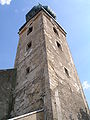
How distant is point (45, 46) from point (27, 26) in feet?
15.7

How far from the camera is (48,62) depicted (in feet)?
23.4

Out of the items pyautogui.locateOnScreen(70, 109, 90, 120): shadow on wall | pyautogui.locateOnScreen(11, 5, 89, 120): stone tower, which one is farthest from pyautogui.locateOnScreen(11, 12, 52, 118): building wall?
pyautogui.locateOnScreen(70, 109, 90, 120): shadow on wall

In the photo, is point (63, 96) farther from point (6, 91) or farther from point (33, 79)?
point (6, 91)

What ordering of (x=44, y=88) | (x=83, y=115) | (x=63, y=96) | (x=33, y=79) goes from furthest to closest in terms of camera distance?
(x=33, y=79)
(x=83, y=115)
(x=63, y=96)
(x=44, y=88)

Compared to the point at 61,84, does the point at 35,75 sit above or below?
above

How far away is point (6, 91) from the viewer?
7746 millimetres

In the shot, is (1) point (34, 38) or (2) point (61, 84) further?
(1) point (34, 38)

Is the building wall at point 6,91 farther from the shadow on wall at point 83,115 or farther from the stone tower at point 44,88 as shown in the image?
the shadow on wall at point 83,115

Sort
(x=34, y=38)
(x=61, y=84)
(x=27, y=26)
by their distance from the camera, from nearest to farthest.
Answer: (x=61, y=84) < (x=34, y=38) < (x=27, y=26)

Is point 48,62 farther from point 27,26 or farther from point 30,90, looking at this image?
point 27,26

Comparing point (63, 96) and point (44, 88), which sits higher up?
point (44, 88)

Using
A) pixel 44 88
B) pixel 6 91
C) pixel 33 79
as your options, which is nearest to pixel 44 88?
pixel 44 88

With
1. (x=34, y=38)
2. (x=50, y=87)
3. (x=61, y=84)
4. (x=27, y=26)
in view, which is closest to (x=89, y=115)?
(x=61, y=84)

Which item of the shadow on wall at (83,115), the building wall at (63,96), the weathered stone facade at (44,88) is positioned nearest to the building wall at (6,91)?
the weathered stone facade at (44,88)
